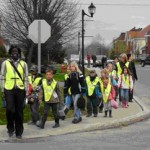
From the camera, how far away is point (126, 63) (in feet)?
55.3

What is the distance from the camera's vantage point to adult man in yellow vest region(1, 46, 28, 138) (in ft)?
32.2

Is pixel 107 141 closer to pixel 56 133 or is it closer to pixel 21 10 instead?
pixel 56 133

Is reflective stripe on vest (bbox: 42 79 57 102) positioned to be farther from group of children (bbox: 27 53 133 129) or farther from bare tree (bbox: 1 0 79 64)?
bare tree (bbox: 1 0 79 64)

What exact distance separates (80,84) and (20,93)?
230 centimetres

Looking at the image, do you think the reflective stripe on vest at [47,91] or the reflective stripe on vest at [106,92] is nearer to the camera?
the reflective stripe on vest at [47,91]

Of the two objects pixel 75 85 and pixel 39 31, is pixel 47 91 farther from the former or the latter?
pixel 39 31

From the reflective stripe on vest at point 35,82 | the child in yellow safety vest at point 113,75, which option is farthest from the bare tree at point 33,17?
the reflective stripe on vest at point 35,82

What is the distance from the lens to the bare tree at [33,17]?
31.3 metres

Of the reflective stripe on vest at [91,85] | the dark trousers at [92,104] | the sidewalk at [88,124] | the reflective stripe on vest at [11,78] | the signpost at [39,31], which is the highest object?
the signpost at [39,31]

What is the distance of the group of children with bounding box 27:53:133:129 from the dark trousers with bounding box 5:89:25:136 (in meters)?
1.04

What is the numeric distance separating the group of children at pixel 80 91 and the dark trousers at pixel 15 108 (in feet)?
3.41

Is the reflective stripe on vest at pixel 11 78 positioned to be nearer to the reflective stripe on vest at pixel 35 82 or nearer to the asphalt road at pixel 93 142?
the asphalt road at pixel 93 142

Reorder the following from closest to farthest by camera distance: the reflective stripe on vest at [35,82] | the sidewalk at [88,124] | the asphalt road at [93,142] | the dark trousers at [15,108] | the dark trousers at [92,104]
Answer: the asphalt road at [93,142]
the dark trousers at [15,108]
the sidewalk at [88,124]
the reflective stripe on vest at [35,82]
the dark trousers at [92,104]

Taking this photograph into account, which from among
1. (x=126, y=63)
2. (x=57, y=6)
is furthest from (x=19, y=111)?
(x=57, y=6)
